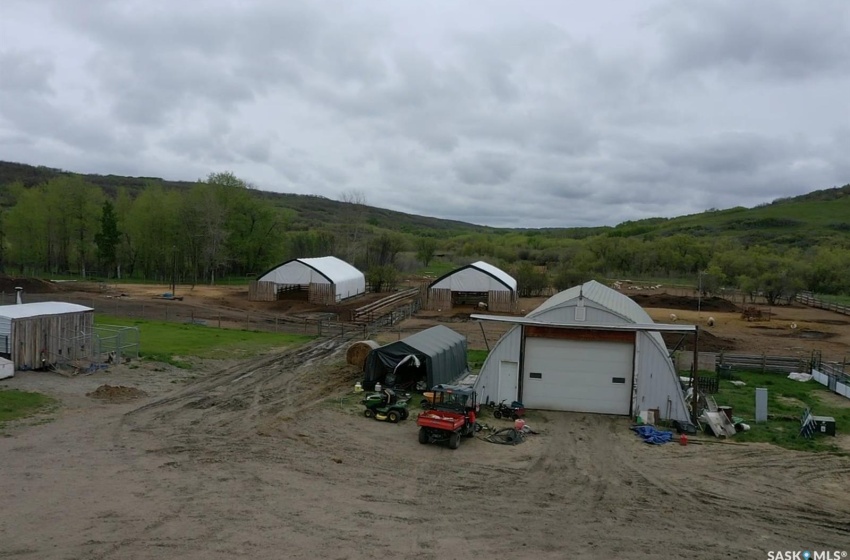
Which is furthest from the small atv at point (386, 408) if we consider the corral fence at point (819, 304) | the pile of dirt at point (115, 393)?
the corral fence at point (819, 304)

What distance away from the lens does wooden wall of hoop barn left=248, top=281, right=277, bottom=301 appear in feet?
186

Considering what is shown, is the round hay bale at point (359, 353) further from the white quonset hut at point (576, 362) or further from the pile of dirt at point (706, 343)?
the pile of dirt at point (706, 343)

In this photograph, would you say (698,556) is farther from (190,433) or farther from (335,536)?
(190,433)

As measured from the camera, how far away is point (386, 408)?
2009 cm

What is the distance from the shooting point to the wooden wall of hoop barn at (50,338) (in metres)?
24.1

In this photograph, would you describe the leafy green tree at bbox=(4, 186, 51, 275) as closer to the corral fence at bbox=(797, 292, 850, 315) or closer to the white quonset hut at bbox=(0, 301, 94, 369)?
the white quonset hut at bbox=(0, 301, 94, 369)

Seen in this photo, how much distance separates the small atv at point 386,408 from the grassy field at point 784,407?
10273 millimetres

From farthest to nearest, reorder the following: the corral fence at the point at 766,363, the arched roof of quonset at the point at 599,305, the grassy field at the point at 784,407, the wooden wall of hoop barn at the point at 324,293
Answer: the wooden wall of hoop barn at the point at 324,293 → the corral fence at the point at 766,363 → the arched roof of quonset at the point at 599,305 → the grassy field at the point at 784,407

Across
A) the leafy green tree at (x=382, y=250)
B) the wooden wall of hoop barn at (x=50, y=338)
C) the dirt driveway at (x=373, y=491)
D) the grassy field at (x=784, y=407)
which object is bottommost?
the dirt driveway at (x=373, y=491)

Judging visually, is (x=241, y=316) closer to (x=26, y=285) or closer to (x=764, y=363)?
(x=26, y=285)

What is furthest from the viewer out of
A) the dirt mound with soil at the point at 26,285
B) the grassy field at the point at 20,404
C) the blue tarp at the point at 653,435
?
the dirt mound with soil at the point at 26,285

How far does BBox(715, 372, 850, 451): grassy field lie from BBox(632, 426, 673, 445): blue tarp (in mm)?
2104

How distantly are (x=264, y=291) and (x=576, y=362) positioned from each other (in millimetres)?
40194

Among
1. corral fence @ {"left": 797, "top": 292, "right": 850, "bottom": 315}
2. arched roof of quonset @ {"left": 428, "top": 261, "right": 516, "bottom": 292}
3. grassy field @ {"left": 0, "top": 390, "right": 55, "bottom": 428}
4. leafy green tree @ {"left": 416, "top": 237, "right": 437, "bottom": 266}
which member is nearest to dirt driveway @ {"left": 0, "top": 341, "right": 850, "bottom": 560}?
grassy field @ {"left": 0, "top": 390, "right": 55, "bottom": 428}
